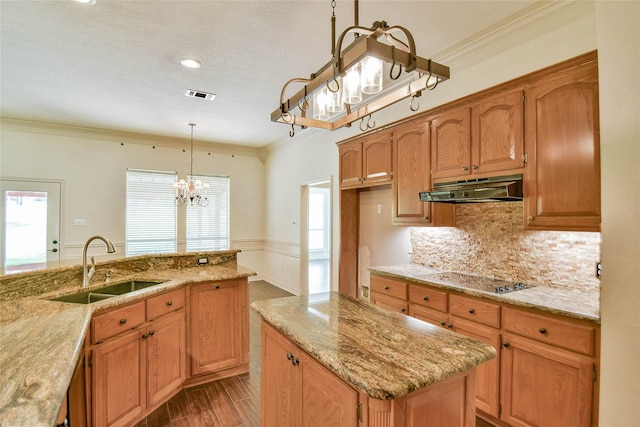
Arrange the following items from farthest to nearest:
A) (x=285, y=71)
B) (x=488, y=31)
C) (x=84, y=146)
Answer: (x=84, y=146) → (x=285, y=71) → (x=488, y=31)

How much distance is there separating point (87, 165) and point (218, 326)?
4409mm

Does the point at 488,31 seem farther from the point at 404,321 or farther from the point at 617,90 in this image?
the point at 404,321

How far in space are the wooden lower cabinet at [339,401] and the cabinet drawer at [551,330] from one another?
94 centimetres

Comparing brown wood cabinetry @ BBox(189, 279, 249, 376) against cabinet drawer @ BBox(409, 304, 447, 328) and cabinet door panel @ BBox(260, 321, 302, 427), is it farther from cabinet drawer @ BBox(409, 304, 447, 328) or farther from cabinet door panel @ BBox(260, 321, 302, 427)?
cabinet drawer @ BBox(409, 304, 447, 328)

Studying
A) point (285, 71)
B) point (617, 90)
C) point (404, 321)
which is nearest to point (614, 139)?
point (617, 90)

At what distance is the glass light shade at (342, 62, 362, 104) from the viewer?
55.6 inches

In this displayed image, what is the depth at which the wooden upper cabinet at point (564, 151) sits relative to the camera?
186 centimetres

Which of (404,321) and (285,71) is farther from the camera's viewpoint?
(285,71)

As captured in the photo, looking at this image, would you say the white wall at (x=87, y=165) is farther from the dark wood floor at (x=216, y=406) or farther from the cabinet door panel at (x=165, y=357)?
the dark wood floor at (x=216, y=406)

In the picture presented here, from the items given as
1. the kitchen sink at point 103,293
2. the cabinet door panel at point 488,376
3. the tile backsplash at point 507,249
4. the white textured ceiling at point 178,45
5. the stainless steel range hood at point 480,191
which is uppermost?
the white textured ceiling at point 178,45

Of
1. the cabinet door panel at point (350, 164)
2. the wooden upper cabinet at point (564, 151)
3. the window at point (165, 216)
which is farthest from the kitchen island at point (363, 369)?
the window at point (165, 216)

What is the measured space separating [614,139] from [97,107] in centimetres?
539

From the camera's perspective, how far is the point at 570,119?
1951 millimetres

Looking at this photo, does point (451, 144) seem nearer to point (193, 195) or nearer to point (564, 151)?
point (564, 151)
